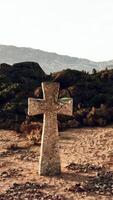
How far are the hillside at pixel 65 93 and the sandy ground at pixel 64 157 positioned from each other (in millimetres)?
1210

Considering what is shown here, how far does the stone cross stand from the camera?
53.1ft

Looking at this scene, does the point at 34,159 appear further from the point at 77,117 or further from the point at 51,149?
the point at 77,117

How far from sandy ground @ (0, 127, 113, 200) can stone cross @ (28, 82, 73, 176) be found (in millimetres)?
395

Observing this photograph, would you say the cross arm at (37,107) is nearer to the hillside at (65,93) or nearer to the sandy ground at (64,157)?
the sandy ground at (64,157)

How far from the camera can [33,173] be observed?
16391 millimetres

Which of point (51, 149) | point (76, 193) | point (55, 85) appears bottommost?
point (76, 193)

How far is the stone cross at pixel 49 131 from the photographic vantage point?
16.2m

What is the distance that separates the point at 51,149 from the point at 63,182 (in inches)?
52.5

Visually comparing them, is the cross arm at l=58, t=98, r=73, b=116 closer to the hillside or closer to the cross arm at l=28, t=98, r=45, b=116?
the cross arm at l=28, t=98, r=45, b=116

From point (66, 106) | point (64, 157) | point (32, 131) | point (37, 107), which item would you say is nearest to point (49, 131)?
point (37, 107)

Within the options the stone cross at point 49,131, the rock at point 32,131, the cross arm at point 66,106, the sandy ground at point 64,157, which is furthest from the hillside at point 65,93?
the stone cross at point 49,131

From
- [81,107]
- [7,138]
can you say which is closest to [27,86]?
[81,107]

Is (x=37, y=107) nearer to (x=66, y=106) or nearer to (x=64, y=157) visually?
(x=66, y=106)

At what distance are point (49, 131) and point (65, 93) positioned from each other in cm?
1009
